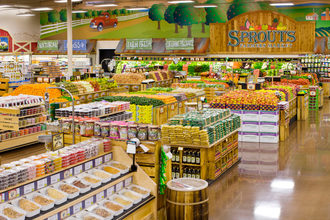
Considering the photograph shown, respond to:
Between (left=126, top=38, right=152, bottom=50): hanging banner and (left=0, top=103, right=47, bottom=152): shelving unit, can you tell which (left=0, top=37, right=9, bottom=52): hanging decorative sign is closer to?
(left=126, top=38, right=152, bottom=50): hanging banner

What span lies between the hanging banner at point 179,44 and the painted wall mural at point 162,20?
0.53 metres

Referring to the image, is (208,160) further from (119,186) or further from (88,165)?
(88,165)

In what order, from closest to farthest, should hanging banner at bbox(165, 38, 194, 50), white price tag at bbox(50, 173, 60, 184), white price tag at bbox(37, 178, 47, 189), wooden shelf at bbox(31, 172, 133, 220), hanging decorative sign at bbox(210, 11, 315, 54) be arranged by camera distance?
1. wooden shelf at bbox(31, 172, 133, 220)
2. white price tag at bbox(37, 178, 47, 189)
3. white price tag at bbox(50, 173, 60, 184)
4. hanging decorative sign at bbox(210, 11, 315, 54)
5. hanging banner at bbox(165, 38, 194, 50)

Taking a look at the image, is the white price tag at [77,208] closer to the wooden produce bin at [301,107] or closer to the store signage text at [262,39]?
the wooden produce bin at [301,107]

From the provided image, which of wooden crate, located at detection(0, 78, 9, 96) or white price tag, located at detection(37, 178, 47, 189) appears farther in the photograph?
wooden crate, located at detection(0, 78, 9, 96)

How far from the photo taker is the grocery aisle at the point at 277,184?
6.25m

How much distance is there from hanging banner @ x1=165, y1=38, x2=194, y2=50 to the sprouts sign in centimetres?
229

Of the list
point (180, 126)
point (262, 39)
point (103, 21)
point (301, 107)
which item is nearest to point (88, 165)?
point (180, 126)

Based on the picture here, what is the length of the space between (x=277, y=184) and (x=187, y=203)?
294 cm

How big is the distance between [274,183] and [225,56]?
16.1 meters

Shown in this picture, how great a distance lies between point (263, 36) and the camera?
72.0ft

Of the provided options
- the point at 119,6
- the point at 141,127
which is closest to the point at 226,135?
the point at 141,127

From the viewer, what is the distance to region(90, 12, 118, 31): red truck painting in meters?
26.2

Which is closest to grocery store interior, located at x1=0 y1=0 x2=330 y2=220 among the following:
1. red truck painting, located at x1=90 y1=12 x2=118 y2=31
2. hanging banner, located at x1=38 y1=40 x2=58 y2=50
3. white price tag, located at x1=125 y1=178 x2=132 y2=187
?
white price tag, located at x1=125 y1=178 x2=132 y2=187
